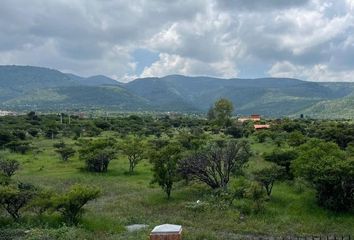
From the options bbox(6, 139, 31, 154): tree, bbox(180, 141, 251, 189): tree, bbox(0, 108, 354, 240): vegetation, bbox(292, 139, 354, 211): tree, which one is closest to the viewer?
bbox(0, 108, 354, 240): vegetation

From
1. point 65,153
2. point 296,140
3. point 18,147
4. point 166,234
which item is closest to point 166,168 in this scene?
point 166,234

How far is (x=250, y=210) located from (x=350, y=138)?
28.3m

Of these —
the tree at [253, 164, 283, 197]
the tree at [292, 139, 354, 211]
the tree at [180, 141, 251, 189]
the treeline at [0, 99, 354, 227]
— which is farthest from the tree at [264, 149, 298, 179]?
the tree at [292, 139, 354, 211]

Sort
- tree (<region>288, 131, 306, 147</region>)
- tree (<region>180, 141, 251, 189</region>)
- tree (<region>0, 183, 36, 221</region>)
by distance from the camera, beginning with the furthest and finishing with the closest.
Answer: tree (<region>288, 131, 306, 147</region>) < tree (<region>180, 141, 251, 189</region>) < tree (<region>0, 183, 36, 221</region>)

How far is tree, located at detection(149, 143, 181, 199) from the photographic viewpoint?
3191 centimetres

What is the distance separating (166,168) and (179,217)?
6.42 m

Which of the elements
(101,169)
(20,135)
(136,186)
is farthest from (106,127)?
(136,186)

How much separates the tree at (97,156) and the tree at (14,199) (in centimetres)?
1775

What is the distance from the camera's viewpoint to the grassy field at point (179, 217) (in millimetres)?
21844

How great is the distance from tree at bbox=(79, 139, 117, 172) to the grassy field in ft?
15.5

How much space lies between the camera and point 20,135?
69812 mm

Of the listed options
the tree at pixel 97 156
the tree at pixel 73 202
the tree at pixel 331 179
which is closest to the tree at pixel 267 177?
the tree at pixel 331 179

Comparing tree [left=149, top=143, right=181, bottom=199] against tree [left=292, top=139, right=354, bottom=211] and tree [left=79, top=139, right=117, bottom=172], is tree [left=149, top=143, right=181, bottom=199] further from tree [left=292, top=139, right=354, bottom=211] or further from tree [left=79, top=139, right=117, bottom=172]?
tree [left=79, top=139, right=117, bottom=172]

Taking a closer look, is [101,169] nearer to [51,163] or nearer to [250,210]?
[51,163]
